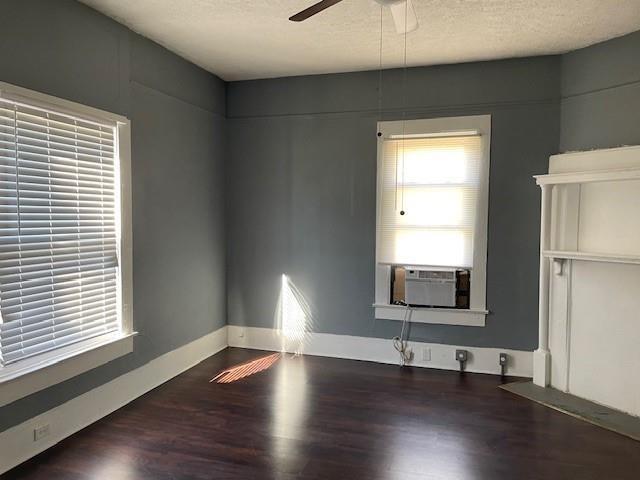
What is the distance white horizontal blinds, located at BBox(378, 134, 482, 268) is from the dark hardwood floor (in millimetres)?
1150

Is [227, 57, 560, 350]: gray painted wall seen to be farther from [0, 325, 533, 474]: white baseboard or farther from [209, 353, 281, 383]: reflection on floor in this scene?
[209, 353, 281, 383]: reflection on floor

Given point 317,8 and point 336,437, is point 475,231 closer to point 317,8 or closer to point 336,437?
point 336,437

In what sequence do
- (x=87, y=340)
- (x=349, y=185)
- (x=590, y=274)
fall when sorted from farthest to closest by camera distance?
(x=349, y=185)
(x=590, y=274)
(x=87, y=340)

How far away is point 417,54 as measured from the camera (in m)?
4.05

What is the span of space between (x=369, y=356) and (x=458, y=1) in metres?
3.16

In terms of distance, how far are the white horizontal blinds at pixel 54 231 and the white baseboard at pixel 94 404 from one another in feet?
1.39

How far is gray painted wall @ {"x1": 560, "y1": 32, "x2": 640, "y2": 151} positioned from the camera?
11.5 ft

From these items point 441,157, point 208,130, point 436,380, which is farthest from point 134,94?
point 436,380

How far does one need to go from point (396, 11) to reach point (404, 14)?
5 centimetres

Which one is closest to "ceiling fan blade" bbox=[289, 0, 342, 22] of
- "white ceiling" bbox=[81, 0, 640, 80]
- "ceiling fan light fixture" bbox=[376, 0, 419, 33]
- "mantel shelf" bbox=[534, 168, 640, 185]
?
"ceiling fan light fixture" bbox=[376, 0, 419, 33]

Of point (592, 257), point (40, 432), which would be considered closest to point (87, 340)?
point (40, 432)

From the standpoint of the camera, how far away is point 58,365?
287 centimetres

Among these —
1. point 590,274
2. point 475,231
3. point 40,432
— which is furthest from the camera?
point 475,231

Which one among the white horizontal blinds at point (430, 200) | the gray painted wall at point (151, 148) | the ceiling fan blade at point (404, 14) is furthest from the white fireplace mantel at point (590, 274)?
the gray painted wall at point (151, 148)
